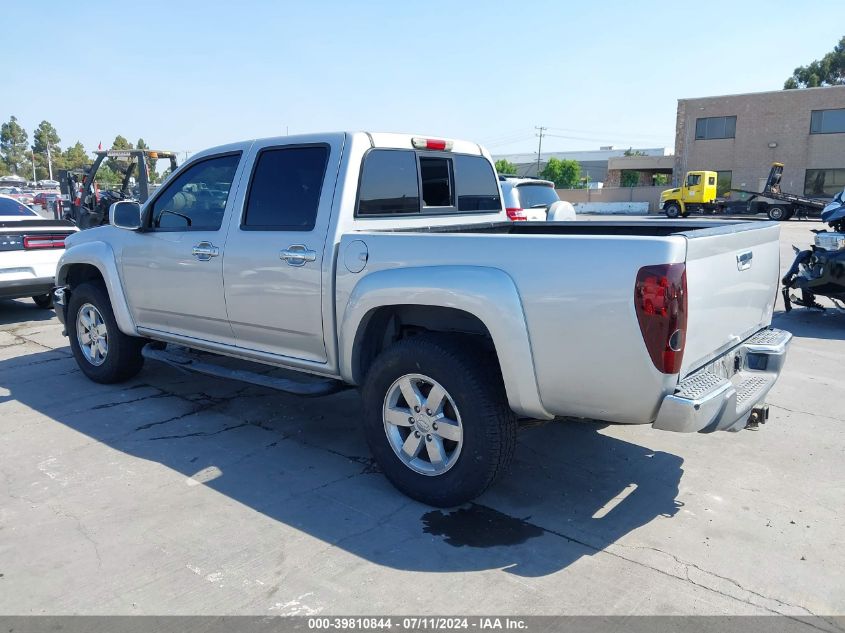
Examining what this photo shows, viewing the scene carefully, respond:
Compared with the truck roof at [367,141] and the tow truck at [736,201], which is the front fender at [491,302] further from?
the tow truck at [736,201]

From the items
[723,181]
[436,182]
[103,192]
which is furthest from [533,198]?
[723,181]

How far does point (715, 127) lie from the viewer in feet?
139

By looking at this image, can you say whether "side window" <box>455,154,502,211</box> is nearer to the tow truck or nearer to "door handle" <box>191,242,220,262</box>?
"door handle" <box>191,242,220,262</box>

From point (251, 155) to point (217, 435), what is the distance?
2.01 meters

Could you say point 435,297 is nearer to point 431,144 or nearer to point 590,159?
point 431,144

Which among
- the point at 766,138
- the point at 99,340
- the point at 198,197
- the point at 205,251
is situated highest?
the point at 766,138

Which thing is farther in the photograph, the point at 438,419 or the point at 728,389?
the point at 438,419

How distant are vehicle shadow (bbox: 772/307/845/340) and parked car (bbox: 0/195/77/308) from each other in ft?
30.5

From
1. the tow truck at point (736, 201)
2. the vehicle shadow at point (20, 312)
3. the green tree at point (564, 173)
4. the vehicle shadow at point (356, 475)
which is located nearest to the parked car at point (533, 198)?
the vehicle shadow at point (356, 475)

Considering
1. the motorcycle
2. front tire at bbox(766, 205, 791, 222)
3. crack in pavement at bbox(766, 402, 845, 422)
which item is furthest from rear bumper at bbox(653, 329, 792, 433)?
front tire at bbox(766, 205, 791, 222)

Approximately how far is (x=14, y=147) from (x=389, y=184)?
148 meters

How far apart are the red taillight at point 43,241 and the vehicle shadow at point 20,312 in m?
1.22

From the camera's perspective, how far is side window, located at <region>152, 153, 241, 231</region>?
4812mm

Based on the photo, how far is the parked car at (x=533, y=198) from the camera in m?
11.6
